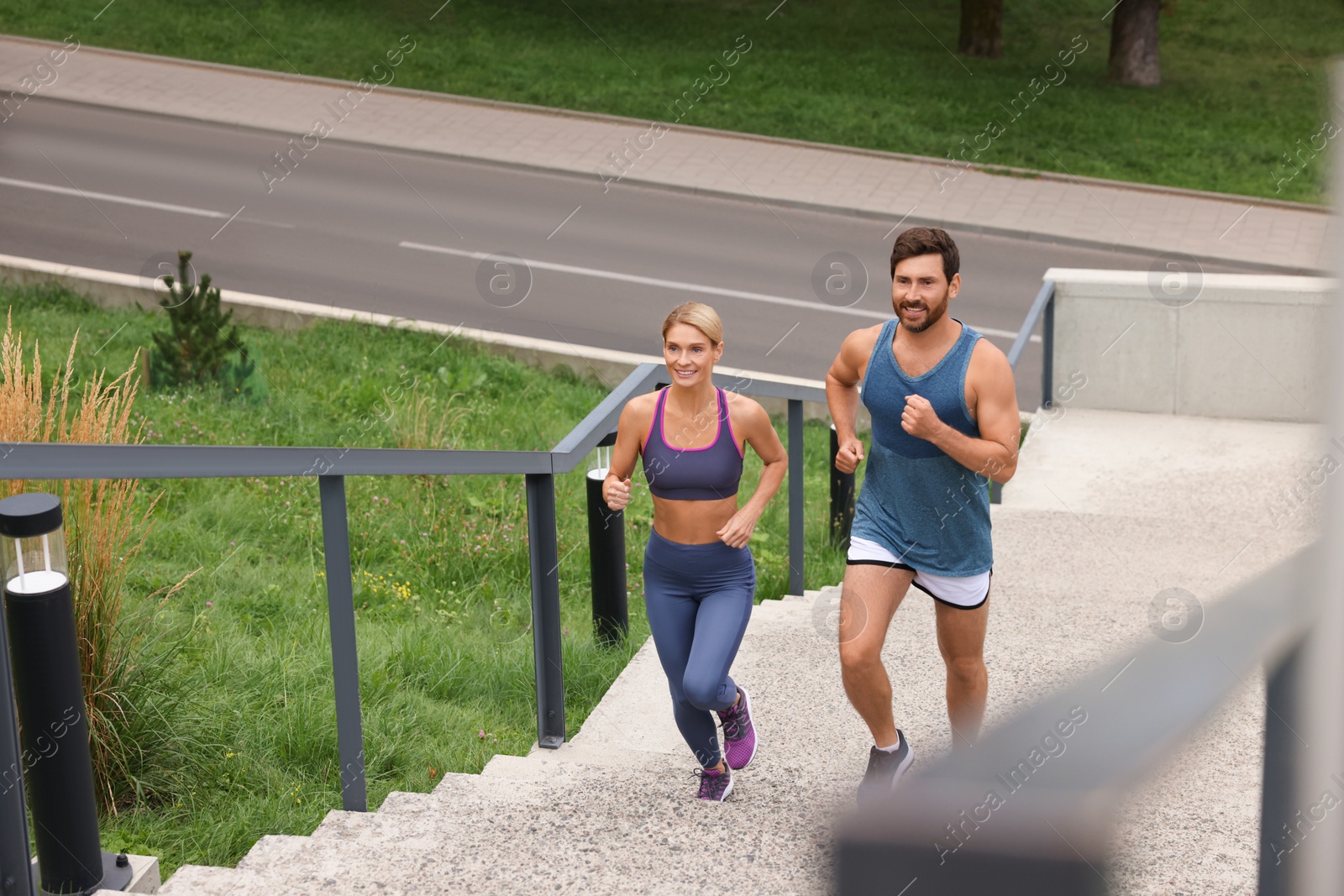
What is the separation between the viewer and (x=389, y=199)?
682 inches

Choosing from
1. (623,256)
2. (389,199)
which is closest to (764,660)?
(623,256)

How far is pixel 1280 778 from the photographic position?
746mm

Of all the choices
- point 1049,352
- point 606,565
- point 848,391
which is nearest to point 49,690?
point 848,391

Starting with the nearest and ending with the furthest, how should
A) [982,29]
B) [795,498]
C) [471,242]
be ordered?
1. [795,498]
2. [471,242]
3. [982,29]

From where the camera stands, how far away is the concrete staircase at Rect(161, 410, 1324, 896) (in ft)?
8.71

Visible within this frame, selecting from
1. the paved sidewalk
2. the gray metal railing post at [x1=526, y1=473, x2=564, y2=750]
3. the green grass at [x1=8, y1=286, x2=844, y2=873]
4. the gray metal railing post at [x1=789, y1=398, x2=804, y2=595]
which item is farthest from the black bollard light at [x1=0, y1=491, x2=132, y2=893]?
the paved sidewalk

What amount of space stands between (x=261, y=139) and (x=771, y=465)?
651 inches

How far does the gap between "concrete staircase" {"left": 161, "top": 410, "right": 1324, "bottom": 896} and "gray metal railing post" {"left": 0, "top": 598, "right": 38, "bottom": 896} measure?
371mm

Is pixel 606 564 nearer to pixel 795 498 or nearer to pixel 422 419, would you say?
pixel 795 498

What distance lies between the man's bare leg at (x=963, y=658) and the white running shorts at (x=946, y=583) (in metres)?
0.03

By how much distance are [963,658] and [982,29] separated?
69.3 ft

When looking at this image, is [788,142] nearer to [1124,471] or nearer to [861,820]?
[1124,471]

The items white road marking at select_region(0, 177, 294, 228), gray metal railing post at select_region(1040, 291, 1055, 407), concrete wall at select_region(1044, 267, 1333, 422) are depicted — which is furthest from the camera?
white road marking at select_region(0, 177, 294, 228)

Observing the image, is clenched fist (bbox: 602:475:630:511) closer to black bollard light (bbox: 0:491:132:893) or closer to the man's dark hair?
the man's dark hair
